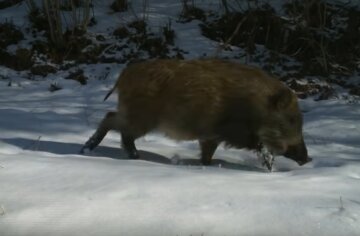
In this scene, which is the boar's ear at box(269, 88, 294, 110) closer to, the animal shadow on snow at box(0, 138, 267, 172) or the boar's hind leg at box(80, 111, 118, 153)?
the animal shadow on snow at box(0, 138, 267, 172)

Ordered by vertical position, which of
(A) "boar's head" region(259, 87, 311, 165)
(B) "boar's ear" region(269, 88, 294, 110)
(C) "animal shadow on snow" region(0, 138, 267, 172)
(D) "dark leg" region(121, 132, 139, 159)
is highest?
(B) "boar's ear" region(269, 88, 294, 110)

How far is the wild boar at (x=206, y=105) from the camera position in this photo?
557cm

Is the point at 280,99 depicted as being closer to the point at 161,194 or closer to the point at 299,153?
the point at 299,153

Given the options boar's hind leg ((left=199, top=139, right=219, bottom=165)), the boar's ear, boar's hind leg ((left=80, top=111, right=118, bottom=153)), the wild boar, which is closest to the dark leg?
the wild boar

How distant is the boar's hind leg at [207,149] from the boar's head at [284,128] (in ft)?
1.31

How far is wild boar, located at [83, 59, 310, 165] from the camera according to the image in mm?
5570

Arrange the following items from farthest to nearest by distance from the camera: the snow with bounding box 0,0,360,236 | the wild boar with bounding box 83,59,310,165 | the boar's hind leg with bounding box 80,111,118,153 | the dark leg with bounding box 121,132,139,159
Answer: the boar's hind leg with bounding box 80,111,118,153 < the dark leg with bounding box 121,132,139,159 < the wild boar with bounding box 83,59,310,165 < the snow with bounding box 0,0,360,236

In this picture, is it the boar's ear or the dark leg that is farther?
the dark leg

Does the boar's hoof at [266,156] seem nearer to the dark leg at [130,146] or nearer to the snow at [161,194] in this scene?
the snow at [161,194]

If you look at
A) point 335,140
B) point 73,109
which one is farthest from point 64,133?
point 335,140

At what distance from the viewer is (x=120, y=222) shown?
3557 mm

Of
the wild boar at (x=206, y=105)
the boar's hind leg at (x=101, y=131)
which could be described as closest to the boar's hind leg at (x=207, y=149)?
the wild boar at (x=206, y=105)

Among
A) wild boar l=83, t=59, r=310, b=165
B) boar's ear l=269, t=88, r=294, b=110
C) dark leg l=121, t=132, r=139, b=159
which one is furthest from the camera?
dark leg l=121, t=132, r=139, b=159

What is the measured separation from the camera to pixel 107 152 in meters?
6.04
